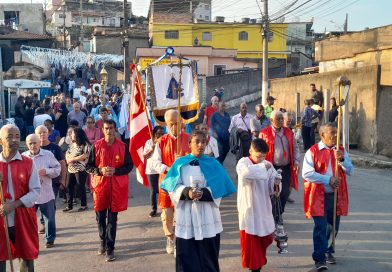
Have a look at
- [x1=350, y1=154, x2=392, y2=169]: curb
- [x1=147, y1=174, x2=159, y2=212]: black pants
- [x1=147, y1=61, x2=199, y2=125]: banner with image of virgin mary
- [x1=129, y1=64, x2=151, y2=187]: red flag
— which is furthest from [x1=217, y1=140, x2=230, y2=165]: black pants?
[x1=350, y1=154, x2=392, y2=169]: curb

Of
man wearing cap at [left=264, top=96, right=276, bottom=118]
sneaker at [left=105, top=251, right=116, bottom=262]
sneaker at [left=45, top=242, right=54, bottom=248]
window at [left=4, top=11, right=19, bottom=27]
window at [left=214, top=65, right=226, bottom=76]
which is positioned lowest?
sneaker at [left=45, top=242, right=54, bottom=248]

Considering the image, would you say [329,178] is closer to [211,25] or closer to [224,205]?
[224,205]

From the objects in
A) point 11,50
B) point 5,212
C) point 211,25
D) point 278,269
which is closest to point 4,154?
point 5,212

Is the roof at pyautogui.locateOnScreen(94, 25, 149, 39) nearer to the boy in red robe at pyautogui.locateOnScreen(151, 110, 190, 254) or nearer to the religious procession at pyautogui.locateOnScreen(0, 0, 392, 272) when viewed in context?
the religious procession at pyautogui.locateOnScreen(0, 0, 392, 272)

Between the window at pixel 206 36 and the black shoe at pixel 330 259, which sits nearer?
the black shoe at pixel 330 259

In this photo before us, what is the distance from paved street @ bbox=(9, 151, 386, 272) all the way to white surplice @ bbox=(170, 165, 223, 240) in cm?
130

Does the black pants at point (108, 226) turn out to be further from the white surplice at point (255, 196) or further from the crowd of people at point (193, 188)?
the white surplice at point (255, 196)

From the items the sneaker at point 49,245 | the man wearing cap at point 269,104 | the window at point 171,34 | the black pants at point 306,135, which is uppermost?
the window at point 171,34

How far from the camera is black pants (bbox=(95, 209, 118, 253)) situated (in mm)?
7250

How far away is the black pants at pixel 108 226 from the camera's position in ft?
23.8

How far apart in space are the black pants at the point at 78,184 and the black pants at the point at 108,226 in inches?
109

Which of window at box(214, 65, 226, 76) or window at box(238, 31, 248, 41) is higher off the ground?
window at box(238, 31, 248, 41)

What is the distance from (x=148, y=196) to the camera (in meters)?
11.3

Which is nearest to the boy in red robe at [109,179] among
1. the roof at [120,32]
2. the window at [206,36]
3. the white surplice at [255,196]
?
the white surplice at [255,196]
